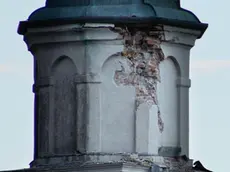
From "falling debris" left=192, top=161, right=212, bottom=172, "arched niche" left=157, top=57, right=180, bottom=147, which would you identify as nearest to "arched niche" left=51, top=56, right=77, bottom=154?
"arched niche" left=157, top=57, right=180, bottom=147

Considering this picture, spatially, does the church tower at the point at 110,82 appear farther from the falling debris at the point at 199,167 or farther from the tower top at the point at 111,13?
the falling debris at the point at 199,167

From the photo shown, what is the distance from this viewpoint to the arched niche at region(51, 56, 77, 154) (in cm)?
3584

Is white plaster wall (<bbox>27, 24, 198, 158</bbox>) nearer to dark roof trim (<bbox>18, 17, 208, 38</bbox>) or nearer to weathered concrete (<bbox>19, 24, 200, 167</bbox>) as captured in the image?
weathered concrete (<bbox>19, 24, 200, 167</bbox>)

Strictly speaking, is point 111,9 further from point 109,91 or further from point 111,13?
point 109,91

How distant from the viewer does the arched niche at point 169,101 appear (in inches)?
Result: 1422

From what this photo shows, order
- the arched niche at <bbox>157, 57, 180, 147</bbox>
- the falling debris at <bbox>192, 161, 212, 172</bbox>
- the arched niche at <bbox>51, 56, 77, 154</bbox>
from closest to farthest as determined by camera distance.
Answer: the arched niche at <bbox>51, 56, 77, 154</bbox> < the arched niche at <bbox>157, 57, 180, 147</bbox> < the falling debris at <bbox>192, 161, 212, 172</bbox>

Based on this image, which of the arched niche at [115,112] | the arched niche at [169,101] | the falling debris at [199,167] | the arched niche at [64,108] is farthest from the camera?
the falling debris at [199,167]

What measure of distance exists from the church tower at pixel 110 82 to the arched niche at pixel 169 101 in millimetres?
17

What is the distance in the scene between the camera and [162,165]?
35750mm

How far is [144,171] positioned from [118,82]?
64.5 inches

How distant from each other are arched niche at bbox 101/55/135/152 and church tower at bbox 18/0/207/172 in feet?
0.06

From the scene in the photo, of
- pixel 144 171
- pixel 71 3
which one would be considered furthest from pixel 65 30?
pixel 144 171

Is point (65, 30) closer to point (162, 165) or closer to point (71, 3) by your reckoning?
point (71, 3)

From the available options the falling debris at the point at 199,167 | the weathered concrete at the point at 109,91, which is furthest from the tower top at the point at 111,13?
the falling debris at the point at 199,167
